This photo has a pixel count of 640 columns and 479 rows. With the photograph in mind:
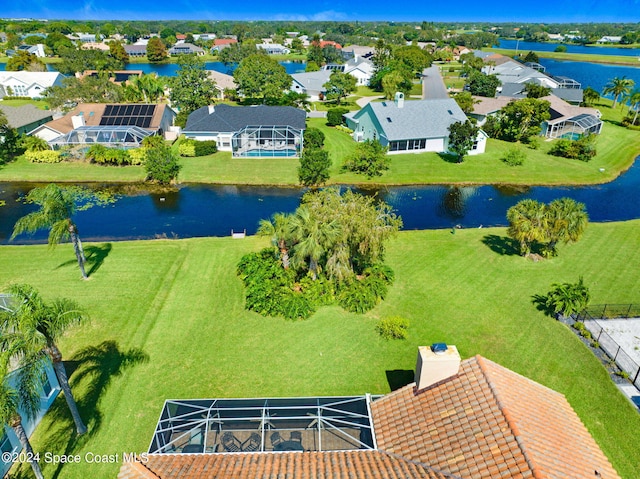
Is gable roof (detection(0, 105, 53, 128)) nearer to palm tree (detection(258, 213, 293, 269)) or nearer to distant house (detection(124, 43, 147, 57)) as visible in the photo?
palm tree (detection(258, 213, 293, 269))

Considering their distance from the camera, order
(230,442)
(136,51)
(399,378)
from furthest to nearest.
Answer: (136,51), (399,378), (230,442)

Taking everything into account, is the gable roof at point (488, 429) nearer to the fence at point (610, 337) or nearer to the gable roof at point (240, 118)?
the fence at point (610, 337)

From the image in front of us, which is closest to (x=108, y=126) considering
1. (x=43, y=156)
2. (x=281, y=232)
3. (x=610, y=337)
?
(x=43, y=156)

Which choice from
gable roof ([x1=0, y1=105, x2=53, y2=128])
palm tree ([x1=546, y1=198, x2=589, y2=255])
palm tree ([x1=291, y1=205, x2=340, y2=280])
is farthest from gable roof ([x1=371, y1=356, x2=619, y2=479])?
gable roof ([x1=0, y1=105, x2=53, y2=128])

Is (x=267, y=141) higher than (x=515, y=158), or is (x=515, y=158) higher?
(x=267, y=141)

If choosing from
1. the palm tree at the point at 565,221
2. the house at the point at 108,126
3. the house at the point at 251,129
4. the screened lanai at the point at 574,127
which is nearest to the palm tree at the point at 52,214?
the house at the point at 251,129

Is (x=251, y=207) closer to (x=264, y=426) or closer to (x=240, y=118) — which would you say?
(x=240, y=118)
